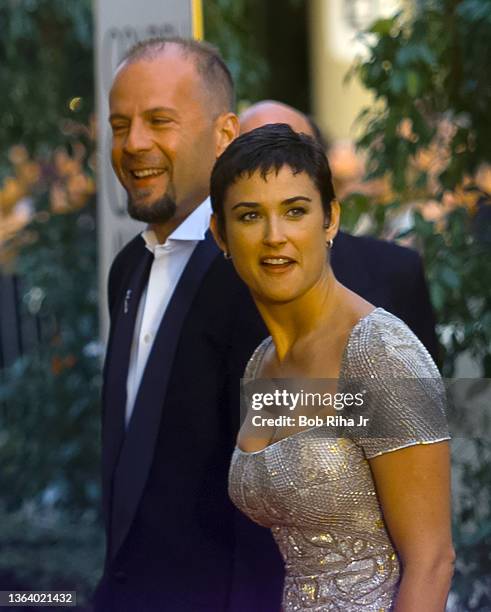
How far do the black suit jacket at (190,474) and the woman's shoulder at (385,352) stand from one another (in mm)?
609

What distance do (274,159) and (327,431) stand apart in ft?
1.52

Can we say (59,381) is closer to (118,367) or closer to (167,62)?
(118,367)

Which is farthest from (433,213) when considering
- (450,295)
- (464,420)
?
(464,420)

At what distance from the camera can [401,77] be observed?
165 inches

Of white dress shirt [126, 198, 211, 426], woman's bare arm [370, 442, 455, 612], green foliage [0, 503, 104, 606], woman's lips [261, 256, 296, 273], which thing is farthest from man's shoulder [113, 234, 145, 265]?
green foliage [0, 503, 104, 606]

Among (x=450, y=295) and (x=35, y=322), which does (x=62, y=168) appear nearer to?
(x=35, y=322)

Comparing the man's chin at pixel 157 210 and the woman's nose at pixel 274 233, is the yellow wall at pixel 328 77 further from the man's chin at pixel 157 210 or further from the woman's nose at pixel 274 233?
the woman's nose at pixel 274 233

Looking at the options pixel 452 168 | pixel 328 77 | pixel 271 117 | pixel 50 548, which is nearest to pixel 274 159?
pixel 271 117

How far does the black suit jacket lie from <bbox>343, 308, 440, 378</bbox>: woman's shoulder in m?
0.61

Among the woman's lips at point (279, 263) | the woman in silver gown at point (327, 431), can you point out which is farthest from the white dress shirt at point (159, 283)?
the woman's lips at point (279, 263)

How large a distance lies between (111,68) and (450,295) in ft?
4.14

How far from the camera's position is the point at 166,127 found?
2.98 metres

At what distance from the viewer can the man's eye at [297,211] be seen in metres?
2.24

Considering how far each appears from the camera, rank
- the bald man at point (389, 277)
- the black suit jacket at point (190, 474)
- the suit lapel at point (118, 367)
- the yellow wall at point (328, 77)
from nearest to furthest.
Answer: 1. the black suit jacket at point (190, 474)
2. the suit lapel at point (118, 367)
3. the bald man at point (389, 277)
4. the yellow wall at point (328, 77)
